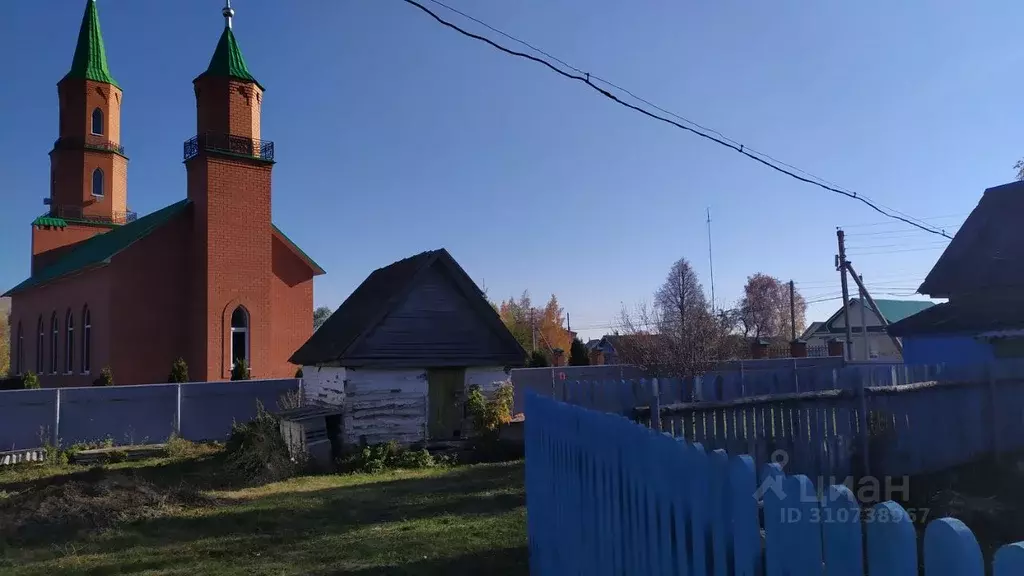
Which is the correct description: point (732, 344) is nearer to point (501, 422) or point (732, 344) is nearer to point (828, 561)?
point (501, 422)

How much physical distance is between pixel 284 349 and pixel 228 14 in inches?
565

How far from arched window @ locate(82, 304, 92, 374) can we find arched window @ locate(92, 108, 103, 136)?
14002mm

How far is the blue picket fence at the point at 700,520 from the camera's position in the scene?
1.84 meters

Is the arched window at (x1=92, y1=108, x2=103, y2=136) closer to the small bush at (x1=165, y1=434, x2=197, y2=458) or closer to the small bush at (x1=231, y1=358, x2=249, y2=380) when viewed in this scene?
the small bush at (x1=231, y1=358, x2=249, y2=380)

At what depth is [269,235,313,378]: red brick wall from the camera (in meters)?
28.6

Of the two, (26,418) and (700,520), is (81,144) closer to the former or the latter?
(26,418)

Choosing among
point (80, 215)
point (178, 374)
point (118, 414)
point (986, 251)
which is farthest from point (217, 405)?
point (80, 215)

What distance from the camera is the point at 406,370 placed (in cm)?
1516

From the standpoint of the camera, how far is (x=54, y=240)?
38844 millimetres

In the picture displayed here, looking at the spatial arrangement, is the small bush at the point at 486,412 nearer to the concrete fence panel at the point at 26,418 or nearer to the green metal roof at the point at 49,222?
the concrete fence panel at the point at 26,418

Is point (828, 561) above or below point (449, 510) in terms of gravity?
above

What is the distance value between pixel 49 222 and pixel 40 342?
7386 millimetres

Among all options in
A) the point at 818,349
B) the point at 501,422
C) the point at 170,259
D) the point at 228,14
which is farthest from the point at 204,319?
the point at 818,349

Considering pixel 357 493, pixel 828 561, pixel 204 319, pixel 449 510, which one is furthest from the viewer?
pixel 204 319
